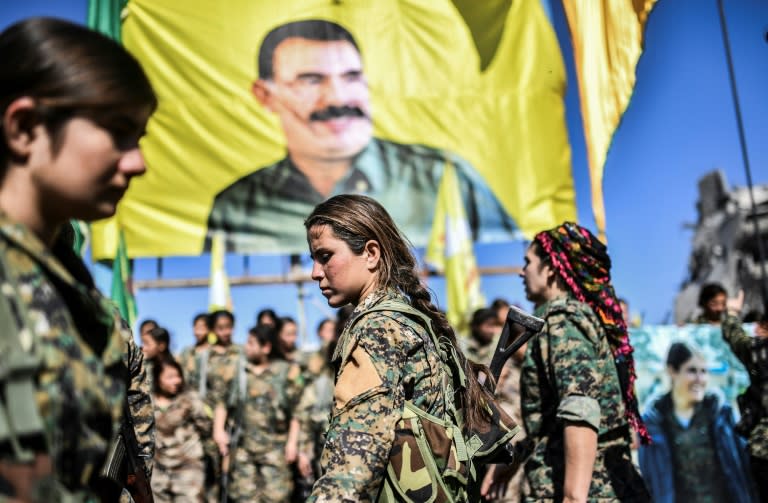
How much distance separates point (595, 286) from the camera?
3.52 meters

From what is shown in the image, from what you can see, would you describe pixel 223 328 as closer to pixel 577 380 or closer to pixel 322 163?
pixel 322 163

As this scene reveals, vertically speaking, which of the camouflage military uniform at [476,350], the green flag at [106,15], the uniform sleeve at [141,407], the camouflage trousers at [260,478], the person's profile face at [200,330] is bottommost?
the camouflage trousers at [260,478]

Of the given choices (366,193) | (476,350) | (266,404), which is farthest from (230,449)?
(366,193)

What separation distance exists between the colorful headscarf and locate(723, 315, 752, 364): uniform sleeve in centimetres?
195

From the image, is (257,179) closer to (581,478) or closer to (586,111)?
(586,111)

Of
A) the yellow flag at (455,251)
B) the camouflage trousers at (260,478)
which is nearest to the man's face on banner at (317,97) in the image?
the yellow flag at (455,251)

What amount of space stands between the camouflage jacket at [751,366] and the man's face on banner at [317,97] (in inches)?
157

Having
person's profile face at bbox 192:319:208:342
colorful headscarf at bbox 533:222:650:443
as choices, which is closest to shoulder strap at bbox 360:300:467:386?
colorful headscarf at bbox 533:222:650:443

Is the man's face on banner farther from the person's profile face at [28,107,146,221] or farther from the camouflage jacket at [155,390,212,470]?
the person's profile face at [28,107,146,221]

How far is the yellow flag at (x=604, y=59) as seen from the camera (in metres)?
6.68

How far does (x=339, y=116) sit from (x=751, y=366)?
4.51m

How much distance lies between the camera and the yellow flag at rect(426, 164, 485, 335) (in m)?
7.83

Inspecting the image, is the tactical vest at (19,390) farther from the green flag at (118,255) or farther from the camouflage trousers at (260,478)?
the camouflage trousers at (260,478)

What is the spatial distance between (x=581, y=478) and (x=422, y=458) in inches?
47.8
